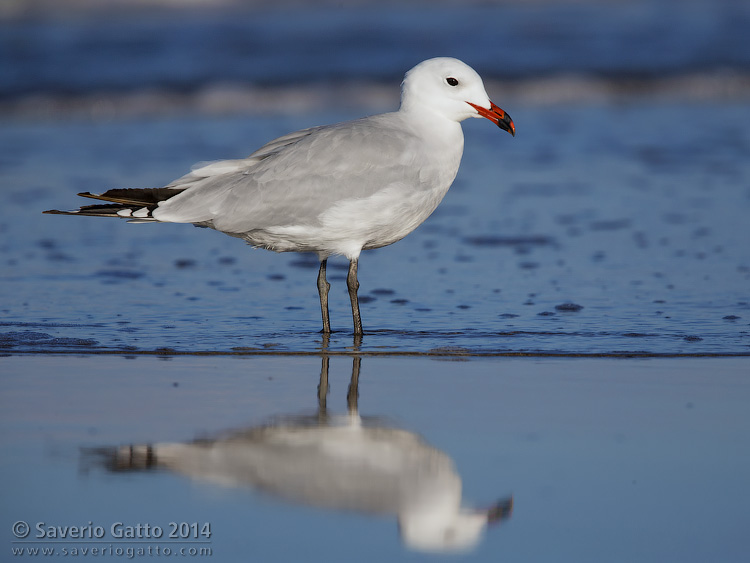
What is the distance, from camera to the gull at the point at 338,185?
5.20 meters

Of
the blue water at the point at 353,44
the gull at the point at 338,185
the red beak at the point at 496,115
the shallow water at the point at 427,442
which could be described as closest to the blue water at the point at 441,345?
the shallow water at the point at 427,442

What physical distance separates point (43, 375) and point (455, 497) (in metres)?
2.07

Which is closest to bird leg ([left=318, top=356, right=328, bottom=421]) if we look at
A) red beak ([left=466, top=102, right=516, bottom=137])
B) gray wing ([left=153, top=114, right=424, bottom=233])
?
gray wing ([left=153, top=114, right=424, bottom=233])

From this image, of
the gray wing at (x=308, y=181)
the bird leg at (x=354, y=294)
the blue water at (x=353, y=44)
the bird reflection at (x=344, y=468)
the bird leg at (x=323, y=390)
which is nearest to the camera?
the bird reflection at (x=344, y=468)

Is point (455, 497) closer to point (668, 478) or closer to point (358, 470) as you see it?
point (358, 470)

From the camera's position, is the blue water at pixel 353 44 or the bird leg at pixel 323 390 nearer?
the bird leg at pixel 323 390

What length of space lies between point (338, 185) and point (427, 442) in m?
1.76

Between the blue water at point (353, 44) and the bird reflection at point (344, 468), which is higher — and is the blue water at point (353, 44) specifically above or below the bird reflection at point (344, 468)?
above

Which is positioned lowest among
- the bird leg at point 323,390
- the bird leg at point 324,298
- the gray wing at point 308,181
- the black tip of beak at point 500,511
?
the black tip of beak at point 500,511

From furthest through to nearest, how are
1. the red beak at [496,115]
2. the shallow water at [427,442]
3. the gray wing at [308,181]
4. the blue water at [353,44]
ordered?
the blue water at [353,44]
the red beak at [496,115]
the gray wing at [308,181]
the shallow water at [427,442]

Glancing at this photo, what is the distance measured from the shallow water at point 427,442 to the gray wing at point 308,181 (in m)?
0.75

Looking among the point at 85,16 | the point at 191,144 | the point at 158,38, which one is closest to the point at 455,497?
the point at 191,144

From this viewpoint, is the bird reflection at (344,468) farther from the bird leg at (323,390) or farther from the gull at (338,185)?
the gull at (338,185)

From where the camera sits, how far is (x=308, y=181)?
17.1 feet
